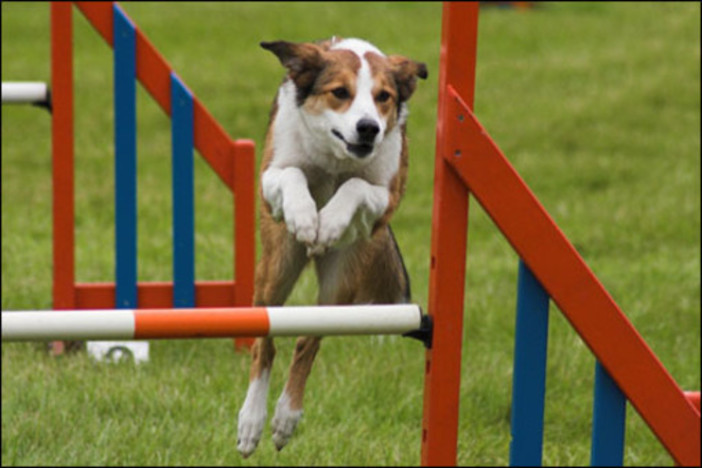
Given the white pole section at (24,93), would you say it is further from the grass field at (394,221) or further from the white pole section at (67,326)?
the white pole section at (67,326)

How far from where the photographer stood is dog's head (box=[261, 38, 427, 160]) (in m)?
2.53

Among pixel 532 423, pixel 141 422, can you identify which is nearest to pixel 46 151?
pixel 141 422

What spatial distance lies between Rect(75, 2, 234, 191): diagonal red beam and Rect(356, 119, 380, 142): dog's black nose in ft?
9.83

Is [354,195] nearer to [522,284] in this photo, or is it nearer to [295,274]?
[295,274]

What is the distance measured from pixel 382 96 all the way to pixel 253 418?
77cm

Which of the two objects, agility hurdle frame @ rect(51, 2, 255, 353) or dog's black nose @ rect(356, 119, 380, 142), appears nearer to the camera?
dog's black nose @ rect(356, 119, 380, 142)

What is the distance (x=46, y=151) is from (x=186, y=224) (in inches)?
264

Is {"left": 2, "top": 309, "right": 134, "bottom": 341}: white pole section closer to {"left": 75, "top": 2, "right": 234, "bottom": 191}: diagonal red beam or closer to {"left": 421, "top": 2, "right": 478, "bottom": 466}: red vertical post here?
{"left": 421, "top": 2, "right": 478, "bottom": 466}: red vertical post

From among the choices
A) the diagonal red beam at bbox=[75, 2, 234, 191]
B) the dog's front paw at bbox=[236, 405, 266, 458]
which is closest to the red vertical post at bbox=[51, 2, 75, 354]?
the diagonal red beam at bbox=[75, 2, 234, 191]

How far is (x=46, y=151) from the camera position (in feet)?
39.9

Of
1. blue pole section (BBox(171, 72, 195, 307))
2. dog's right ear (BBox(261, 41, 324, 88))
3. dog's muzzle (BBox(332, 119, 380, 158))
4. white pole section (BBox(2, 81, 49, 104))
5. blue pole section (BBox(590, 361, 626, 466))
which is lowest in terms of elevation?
blue pole section (BBox(590, 361, 626, 466))

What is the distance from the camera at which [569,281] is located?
3.21m

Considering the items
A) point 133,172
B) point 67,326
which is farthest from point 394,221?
point 67,326

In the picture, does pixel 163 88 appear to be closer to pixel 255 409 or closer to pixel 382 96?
pixel 255 409
